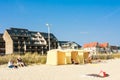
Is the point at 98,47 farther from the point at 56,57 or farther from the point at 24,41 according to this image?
the point at 56,57

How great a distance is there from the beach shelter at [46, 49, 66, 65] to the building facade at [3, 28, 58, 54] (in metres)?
48.2

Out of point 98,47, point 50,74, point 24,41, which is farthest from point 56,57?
point 98,47

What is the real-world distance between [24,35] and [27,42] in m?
2.37

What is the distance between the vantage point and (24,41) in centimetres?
8406

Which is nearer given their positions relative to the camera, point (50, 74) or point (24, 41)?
point (50, 74)

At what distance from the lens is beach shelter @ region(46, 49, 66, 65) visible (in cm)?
3089

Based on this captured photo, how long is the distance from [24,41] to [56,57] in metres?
54.2

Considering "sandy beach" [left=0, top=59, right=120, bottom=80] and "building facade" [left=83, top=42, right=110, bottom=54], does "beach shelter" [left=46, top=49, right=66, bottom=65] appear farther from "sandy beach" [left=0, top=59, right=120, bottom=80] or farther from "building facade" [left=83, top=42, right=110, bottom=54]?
"building facade" [left=83, top=42, right=110, bottom=54]

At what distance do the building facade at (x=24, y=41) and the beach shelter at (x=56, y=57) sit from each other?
48.2m

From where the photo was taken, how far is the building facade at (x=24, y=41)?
80125 mm

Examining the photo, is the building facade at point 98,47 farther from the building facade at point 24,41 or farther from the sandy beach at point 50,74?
the sandy beach at point 50,74

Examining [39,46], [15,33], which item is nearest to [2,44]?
[15,33]

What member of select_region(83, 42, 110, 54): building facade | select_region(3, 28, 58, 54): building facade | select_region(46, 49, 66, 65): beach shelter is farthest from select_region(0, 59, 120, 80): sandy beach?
select_region(83, 42, 110, 54): building facade

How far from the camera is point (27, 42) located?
85.3 meters
